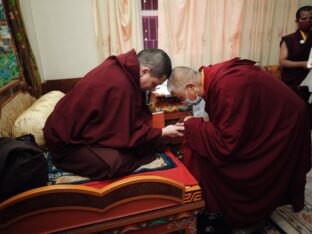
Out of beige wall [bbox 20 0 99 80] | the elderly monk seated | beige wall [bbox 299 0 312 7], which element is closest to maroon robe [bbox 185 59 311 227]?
the elderly monk seated

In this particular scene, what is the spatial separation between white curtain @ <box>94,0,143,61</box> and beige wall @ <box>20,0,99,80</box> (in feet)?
0.32

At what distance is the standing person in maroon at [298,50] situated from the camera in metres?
2.71

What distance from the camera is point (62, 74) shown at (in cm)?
261

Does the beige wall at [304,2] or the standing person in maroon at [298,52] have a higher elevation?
the beige wall at [304,2]

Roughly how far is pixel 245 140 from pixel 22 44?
6.04ft

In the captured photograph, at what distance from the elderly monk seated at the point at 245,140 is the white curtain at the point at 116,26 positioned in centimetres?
136

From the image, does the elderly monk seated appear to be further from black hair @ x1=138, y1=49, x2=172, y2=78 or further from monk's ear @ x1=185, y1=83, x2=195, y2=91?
black hair @ x1=138, y1=49, x2=172, y2=78

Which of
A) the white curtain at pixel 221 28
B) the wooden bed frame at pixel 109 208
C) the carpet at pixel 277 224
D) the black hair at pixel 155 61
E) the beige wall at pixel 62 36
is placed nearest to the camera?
the wooden bed frame at pixel 109 208

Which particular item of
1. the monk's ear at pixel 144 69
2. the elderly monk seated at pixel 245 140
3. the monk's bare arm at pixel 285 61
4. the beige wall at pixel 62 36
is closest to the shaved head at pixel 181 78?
the elderly monk seated at pixel 245 140

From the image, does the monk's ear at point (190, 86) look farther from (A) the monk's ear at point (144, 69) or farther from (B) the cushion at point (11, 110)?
(B) the cushion at point (11, 110)

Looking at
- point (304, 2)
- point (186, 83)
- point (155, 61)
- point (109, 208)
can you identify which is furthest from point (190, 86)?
point (304, 2)

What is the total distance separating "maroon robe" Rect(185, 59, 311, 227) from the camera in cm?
122

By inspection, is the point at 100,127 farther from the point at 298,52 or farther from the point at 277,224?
the point at 298,52

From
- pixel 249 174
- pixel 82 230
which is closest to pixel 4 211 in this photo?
pixel 82 230
